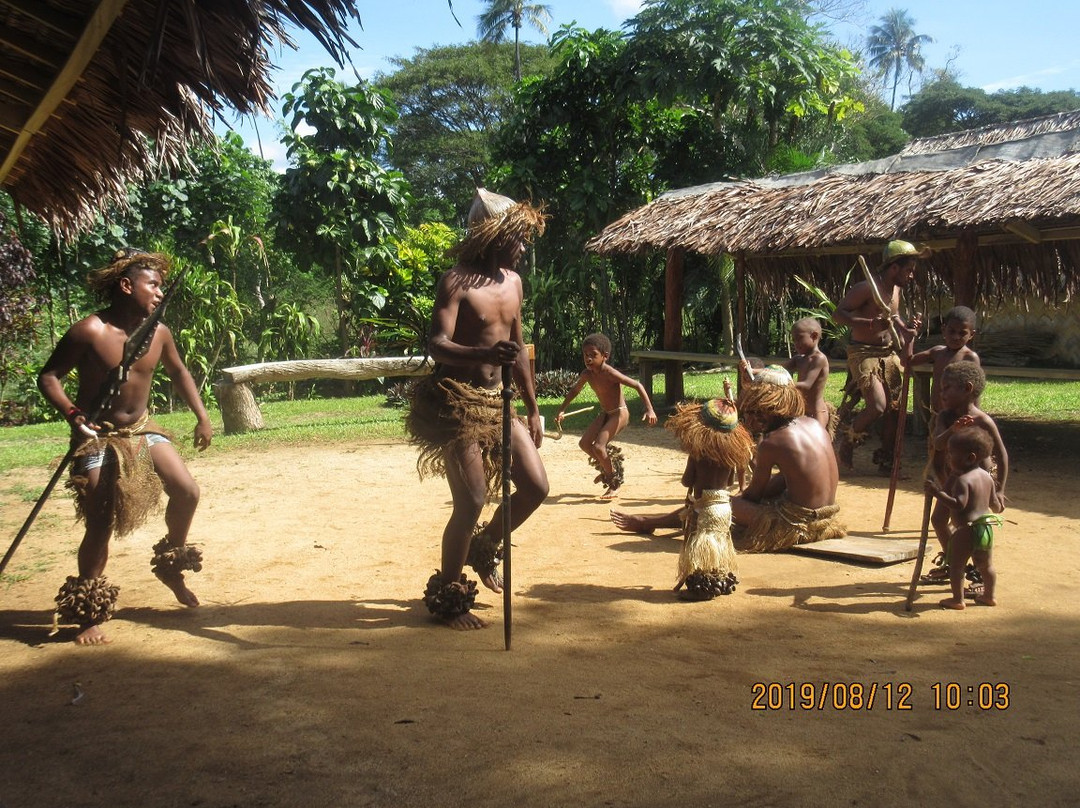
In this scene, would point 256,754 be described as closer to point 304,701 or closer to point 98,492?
point 304,701

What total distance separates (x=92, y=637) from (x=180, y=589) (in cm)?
54

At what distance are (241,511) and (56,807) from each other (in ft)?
14.4

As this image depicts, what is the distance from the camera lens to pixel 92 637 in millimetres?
4199

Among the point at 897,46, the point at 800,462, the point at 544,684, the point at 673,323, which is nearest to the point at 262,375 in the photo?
the point at 673,323

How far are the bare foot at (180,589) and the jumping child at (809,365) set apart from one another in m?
4.32

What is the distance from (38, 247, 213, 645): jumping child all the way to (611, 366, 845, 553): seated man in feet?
9.73

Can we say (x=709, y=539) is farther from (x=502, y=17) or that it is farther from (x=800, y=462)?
(x=502, y=17)

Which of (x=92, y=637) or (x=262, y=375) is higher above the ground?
(x=262, y=375)

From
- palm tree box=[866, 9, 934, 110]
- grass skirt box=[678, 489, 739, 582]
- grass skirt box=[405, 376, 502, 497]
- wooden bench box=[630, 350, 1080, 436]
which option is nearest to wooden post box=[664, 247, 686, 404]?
wooden bench box=[630, 350, 1080, 436]

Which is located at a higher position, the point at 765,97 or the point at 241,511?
the point at 765,97

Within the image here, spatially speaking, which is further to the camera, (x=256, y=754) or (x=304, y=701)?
(x=304, y=701)

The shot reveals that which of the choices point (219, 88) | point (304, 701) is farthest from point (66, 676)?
point (219, 88)

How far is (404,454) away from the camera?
947 cm

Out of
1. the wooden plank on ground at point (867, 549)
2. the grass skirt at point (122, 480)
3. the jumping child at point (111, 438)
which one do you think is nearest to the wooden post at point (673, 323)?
the wooden plank on ground at point (867, 549)
